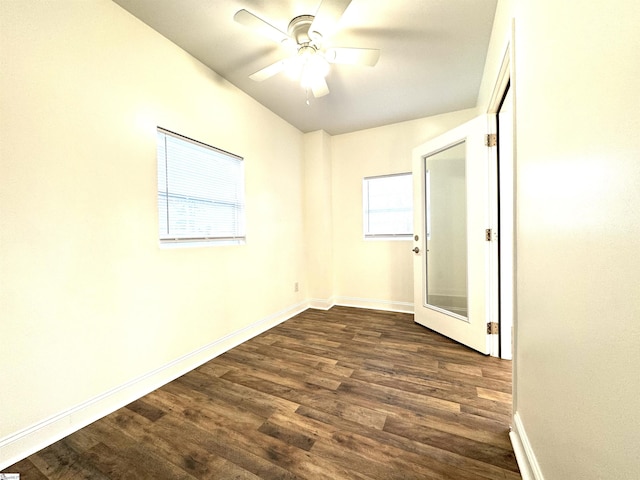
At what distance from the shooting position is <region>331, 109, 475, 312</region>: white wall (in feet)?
11.4

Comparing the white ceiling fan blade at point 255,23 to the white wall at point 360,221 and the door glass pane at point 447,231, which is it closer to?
the door glass pane at point 447,231

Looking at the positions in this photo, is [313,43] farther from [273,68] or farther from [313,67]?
[273,68]

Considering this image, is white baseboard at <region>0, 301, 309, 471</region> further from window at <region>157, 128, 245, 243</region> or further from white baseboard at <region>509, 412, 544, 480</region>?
white baseboard at <region>509, 412, 544, 480</region>

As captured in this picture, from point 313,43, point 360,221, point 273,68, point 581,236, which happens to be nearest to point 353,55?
point 313,43

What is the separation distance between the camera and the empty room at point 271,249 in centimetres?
70

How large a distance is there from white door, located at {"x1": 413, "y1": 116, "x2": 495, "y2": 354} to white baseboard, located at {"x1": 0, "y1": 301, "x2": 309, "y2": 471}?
226cm

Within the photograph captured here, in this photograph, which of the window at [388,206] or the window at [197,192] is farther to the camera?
the window at [388,206]

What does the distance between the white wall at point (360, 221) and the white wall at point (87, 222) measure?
80.5 inches

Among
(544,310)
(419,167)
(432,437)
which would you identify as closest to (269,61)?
(419,167)

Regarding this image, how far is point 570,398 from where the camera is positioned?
75 cm

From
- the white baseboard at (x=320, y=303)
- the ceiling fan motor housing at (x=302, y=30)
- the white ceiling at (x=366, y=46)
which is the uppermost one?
the white ceiling at (x=366, y=46)

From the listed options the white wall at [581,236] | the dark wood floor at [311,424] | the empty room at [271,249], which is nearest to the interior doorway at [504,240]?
the empty room at [271,249]

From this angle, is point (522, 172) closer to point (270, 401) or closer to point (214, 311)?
point (270, 401)

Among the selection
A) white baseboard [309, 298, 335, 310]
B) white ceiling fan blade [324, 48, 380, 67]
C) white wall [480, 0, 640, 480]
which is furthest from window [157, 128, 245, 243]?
white wall [480, 0, 640, 480]
